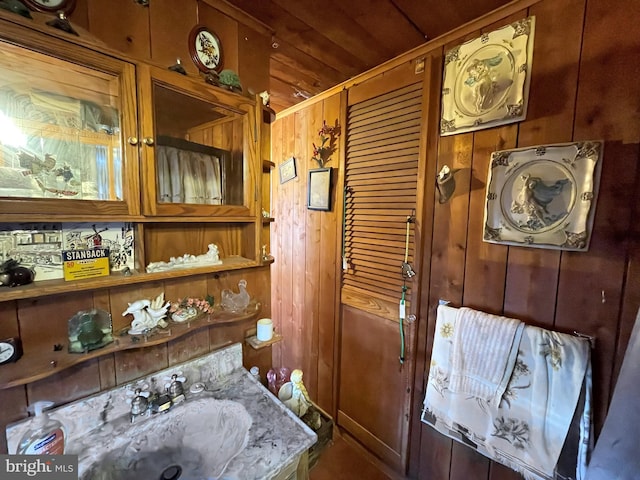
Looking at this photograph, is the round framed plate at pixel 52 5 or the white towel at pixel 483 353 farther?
the white towel at pixel 483 353

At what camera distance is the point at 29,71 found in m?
0.65

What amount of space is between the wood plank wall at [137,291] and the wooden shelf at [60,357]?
0.05 metres

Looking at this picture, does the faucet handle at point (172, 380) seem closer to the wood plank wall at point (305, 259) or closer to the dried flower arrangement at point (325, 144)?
the wood plank wall at point (305, 259)

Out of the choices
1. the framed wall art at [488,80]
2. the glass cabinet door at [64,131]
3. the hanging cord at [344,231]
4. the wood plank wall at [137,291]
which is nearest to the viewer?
the glass cabinet door at [64,131]

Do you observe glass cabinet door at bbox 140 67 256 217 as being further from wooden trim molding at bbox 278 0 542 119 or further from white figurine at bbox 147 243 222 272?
wooden trim molding at bbox 278 0 542 119

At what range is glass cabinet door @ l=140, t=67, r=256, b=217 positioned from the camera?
31.9 inches

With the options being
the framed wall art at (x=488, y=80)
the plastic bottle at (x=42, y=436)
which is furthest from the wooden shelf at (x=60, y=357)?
the framed wall art at (x=488, y=80)

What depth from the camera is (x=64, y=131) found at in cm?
71

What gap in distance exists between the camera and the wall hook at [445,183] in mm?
1144

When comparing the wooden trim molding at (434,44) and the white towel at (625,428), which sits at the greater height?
the wooden trim molding at (434,44)

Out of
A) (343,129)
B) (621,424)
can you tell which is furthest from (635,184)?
(343,129)

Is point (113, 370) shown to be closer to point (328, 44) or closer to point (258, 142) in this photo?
point (258, 142)

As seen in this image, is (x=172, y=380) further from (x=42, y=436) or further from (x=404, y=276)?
(x=404, y=276)

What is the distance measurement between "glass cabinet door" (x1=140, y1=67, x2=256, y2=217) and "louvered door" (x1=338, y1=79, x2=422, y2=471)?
655 millimetres
